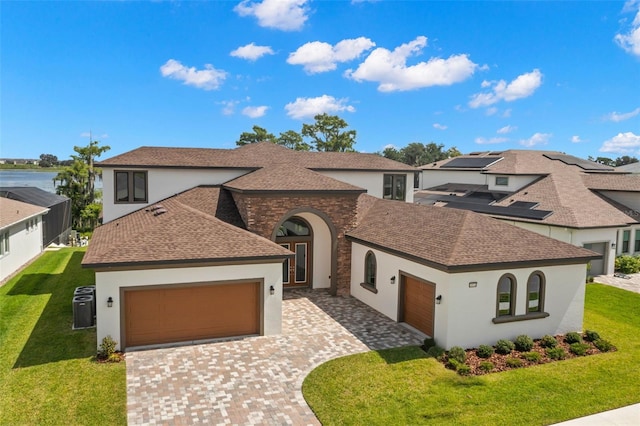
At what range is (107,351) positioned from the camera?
41.5 ft

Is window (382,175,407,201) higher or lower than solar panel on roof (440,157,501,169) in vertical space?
lower

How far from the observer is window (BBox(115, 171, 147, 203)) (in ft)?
71.2

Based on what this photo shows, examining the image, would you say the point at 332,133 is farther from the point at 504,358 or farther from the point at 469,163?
the point at 504,358

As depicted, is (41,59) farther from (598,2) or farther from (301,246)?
(598,2)

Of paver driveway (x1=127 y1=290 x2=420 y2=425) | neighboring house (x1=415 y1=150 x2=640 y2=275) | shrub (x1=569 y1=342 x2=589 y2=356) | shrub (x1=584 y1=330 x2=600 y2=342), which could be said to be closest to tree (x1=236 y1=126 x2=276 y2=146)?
neighboring house (x1=415 y1=150 x2=640 y2=275)

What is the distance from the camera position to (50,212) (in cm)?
3188

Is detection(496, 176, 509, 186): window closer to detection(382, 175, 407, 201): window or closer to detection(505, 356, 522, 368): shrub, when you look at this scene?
detection(382, 175, 407, 201): window

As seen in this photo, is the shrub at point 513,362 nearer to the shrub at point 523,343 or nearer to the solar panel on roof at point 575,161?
the shrub at point 523,343

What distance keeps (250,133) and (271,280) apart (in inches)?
2419

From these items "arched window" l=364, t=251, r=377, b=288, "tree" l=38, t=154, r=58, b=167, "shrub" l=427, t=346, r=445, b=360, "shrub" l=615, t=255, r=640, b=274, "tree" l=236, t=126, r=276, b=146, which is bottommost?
"shrub" l=427, t=346, r=445, b=360

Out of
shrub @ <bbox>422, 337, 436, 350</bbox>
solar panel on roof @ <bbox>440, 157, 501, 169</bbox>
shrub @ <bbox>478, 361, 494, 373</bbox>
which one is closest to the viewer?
shrub @ <bbox>478, 361, 494, 373</bbox>

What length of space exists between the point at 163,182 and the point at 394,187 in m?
13.7

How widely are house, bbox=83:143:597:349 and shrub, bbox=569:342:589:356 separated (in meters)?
1.12

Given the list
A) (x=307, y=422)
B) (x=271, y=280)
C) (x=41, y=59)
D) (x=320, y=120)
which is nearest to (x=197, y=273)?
(x=271, y=280)
